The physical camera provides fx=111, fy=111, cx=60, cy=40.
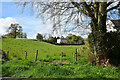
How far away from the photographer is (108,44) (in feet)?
23.2

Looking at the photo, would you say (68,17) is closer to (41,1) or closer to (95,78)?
(41,1)

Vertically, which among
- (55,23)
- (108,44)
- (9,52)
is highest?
(55,23)

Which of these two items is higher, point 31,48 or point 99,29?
point 99,29

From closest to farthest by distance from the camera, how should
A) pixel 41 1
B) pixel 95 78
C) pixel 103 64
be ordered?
pixel 95 78 < pixel 103 64 < pixel 41 1

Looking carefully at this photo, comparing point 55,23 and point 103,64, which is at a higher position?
point 55,23

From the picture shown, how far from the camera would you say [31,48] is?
918 cm

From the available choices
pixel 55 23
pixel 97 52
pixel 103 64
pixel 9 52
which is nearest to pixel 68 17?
pixel 55 23

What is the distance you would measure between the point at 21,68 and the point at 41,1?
462 centimetres

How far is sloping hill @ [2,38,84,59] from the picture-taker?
27.8 feet

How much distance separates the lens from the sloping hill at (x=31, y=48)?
848cm

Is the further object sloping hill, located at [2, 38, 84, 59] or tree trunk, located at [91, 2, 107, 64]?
sloping hill, located at [2, 38, 84, 59]

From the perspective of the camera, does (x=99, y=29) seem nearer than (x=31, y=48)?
Yes

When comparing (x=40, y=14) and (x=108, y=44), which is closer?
(x=108, y=44)

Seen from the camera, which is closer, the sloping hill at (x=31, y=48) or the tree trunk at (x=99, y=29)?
the tree trunk at (x=99, y=29)
